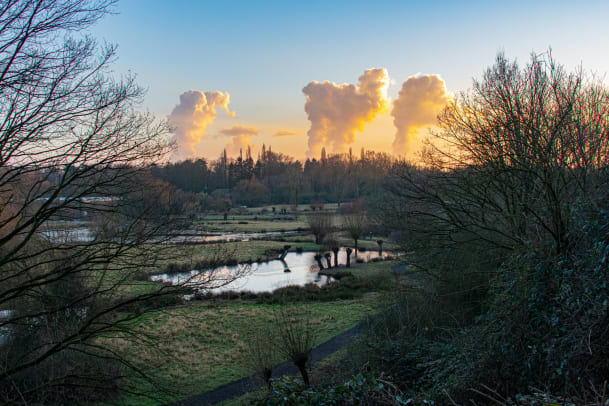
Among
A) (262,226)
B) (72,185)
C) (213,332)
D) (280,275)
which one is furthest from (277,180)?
(72,185)

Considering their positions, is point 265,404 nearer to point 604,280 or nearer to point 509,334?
point 509,334

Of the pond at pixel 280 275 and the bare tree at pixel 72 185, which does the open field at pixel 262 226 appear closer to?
the pond at pixel 280 275

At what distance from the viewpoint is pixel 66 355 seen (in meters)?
11.6

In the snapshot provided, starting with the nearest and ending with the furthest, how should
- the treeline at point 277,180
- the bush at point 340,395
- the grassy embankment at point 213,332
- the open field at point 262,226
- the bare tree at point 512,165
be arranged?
the bush at point 340,395, the bare tree at point 512,165, the grassy embankment at point 213,332, the open field at point 262,226, the treeline at point 277,180

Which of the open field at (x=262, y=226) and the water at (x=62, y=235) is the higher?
the water at (x=62, y=235)

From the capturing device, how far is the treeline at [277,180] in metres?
95.5

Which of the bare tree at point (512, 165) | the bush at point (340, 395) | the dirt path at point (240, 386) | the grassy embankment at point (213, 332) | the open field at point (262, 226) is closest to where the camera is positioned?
the bush at point (340, 395)

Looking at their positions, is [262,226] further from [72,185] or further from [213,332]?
[72,185]

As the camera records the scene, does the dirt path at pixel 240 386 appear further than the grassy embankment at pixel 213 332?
No

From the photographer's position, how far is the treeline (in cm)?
9548

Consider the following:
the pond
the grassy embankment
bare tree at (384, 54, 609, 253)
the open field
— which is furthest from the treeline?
bare tree at (384, 54, 609, 253)

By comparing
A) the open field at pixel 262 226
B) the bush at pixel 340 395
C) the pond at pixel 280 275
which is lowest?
the pond at pixel 280 275

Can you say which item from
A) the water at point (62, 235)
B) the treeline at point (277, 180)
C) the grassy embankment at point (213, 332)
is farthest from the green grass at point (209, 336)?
the treeline at point (277, 180)

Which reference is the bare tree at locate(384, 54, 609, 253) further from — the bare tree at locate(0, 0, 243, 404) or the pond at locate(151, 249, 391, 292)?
the pond at locate(151, 249, 391, 292)
